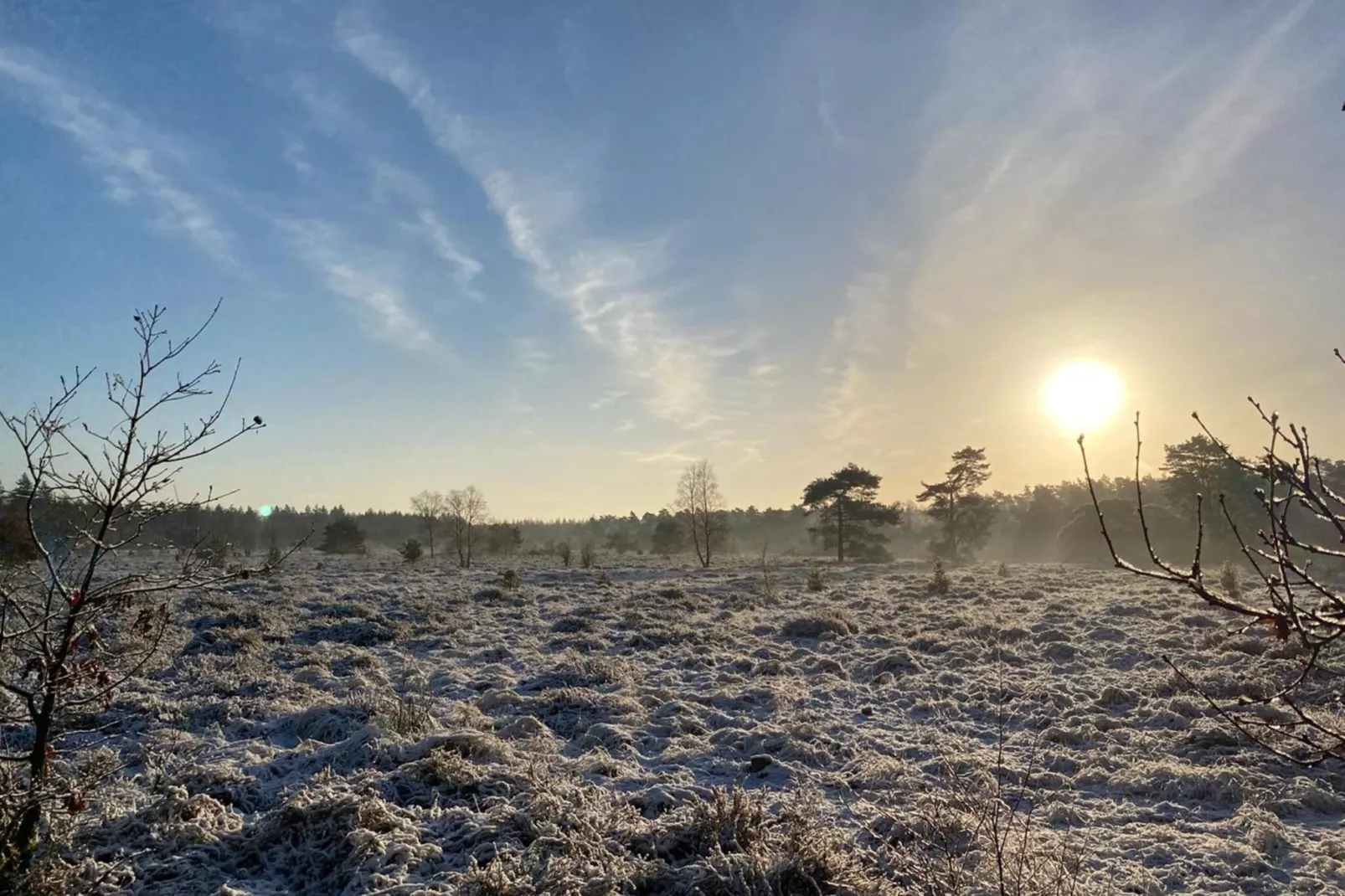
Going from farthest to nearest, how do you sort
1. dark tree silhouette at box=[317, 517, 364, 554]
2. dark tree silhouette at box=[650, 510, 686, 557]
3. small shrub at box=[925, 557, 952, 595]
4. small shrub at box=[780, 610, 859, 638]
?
dark tree silhouette at box=[650, 510, 686, 557] < dark tree silhouette at box=[317, 517, 364, 554] < small shrub at box=[925, 557, 952, 595] < small shrub at box=[780, 610, 859, 638]

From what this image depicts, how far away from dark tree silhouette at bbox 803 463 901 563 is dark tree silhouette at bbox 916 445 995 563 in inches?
146

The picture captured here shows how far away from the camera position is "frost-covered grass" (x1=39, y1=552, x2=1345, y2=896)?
4.88 metres

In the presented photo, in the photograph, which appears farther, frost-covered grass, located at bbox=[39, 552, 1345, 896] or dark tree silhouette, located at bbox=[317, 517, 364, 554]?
dark tree silhouette, located at bbox=[317, 517, 364, 554]

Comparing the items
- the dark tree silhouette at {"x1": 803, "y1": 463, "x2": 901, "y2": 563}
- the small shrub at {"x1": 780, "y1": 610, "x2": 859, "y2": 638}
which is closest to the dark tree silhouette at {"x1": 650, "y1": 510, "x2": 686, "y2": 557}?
the dark tree silhouette at {"x1": 803, "y1": 463, "x2": 901, "y2": 563}

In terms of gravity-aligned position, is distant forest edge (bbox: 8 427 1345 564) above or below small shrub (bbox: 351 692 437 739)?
above

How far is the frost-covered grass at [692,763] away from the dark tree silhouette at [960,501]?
2893 centimetres

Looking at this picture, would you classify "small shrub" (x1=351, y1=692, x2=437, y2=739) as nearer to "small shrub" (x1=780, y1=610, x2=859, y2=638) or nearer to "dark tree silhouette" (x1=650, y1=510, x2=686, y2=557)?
"small shrub" (x1=780, y1=610, x2=859, y2=638)

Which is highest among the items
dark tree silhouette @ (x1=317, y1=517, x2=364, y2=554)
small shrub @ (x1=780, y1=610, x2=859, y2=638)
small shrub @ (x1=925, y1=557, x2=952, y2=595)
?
dark tree silhouette @ (x1=317, y1=517, x2=364, y2=554)

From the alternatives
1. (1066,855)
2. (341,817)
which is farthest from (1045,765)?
(341,817)

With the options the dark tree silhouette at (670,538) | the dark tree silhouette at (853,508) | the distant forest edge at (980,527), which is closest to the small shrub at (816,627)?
the distant forest edge at (980,527)

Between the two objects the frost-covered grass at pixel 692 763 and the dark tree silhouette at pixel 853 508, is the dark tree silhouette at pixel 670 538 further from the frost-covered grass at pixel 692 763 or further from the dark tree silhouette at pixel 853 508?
the frost-covered grass at pixel 692 763

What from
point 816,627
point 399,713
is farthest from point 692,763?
point 816,627

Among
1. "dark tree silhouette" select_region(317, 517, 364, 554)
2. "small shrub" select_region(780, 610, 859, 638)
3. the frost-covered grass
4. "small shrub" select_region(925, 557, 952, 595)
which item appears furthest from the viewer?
"dark tree silhouette" select_region(317, 517, 364, 554)

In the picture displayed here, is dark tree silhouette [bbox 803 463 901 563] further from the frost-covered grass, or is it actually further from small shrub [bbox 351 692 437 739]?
small shrub [bbox 351 692 437 739]
